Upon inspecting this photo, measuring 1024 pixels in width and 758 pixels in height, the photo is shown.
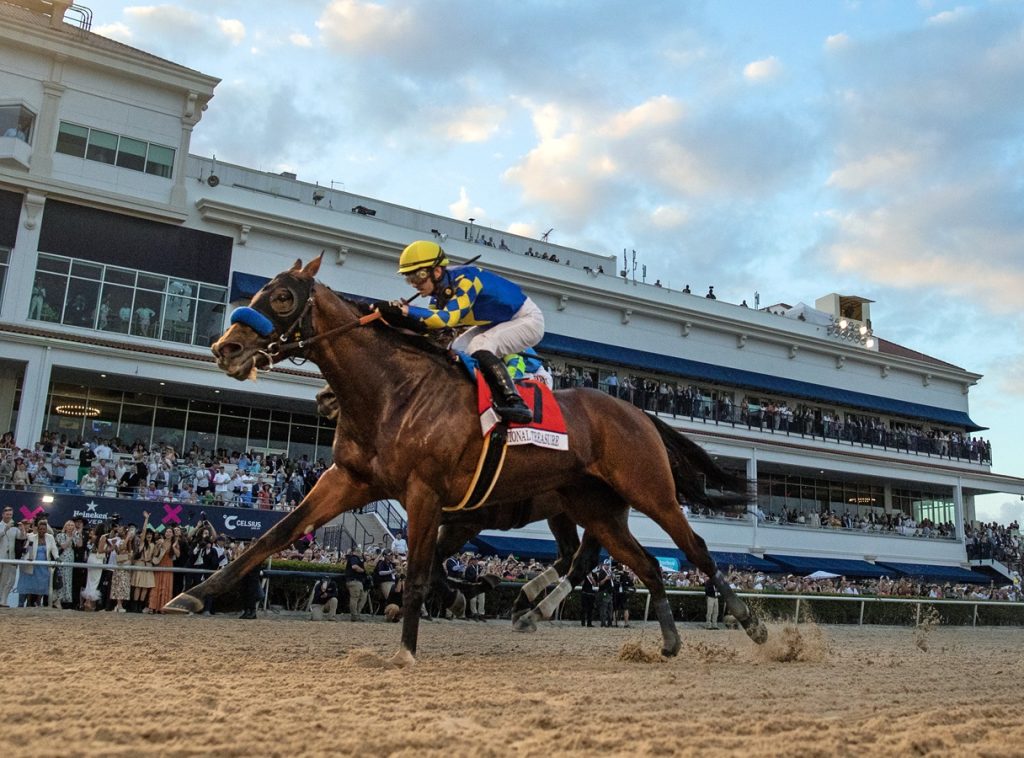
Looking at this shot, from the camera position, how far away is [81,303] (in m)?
22.6

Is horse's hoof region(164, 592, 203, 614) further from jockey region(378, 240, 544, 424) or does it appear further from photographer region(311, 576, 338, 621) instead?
photographer region(311, 576, 338, 621)

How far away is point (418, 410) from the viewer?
5.91 meters

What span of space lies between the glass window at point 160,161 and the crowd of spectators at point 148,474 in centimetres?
755

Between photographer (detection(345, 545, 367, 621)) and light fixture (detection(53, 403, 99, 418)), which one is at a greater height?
light fixture (detection(53, 403, 99, 418))

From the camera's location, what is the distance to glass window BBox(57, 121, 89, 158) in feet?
76.9

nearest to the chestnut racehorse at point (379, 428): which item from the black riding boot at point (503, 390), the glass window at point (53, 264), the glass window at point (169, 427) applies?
the black riding boot at point (503, 390)

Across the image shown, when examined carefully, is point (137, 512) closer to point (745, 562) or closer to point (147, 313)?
point (147, 313)

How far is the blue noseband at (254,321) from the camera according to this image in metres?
5.78

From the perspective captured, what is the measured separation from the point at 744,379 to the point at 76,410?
2292 cm

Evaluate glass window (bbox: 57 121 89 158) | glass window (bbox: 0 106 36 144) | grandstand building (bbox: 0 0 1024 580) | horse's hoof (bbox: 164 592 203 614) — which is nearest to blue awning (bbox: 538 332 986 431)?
grandstand building (bbox: 0 0 1024 580)

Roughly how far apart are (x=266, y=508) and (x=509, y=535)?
27.2 feet

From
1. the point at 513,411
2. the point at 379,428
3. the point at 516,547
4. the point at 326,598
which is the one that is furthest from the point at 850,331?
the point at 379,428

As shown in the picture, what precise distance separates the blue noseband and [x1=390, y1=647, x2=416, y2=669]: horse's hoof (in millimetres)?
2161

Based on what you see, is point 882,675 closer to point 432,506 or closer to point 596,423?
point 596,423
